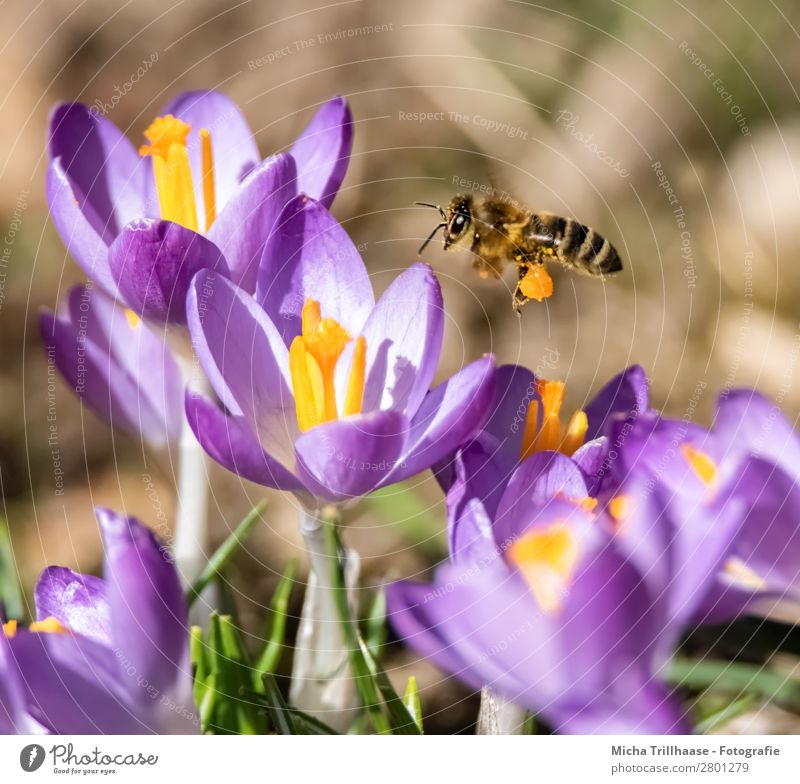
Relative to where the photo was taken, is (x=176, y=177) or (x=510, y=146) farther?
(x=510, y=146)

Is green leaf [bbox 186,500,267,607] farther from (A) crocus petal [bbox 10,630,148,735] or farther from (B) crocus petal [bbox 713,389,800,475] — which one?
(B) crocus petal [bbox 713,389,800,475]

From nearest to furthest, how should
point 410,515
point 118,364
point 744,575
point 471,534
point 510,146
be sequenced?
point 471,534 < point 744,575 < point 118,364 < point 410,515 < point 510,146

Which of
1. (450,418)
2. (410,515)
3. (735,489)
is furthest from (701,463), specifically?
(410,515)

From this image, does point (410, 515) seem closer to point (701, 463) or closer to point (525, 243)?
point (525, 243)

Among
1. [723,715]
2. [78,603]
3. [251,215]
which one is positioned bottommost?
[723,715]
